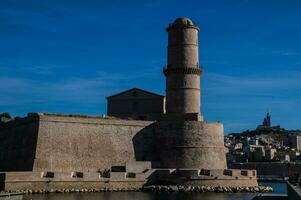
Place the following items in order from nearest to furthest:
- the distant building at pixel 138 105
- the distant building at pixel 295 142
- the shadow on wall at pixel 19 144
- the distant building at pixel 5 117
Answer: the shadow on wall at pixel 19 144 → the distant building at pixel 5 117 → the distant building at pixel 138 105 → the distant building at pixel 295 142

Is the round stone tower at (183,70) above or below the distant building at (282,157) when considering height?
above

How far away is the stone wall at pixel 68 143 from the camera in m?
34.5

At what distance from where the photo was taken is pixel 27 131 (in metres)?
36.1

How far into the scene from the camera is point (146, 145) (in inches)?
1566

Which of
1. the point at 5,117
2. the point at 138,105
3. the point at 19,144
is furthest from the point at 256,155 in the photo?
the point at 19,144

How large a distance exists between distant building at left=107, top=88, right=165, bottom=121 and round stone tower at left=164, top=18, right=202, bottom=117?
2.08 m

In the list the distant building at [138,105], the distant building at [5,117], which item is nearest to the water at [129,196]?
the distant building at [138,105]

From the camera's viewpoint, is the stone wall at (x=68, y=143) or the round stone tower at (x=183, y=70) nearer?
the stone wall at (x=68, y=143)

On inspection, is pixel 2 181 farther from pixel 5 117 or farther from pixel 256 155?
pixel 256 155

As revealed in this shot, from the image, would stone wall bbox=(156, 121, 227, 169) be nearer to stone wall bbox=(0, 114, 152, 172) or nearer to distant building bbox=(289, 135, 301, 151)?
stone wall bbox=(0, 114, 152, 172)

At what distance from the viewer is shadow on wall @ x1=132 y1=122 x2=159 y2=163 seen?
129 ft

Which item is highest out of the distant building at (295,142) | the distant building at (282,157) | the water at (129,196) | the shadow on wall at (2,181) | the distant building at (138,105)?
the distant building at (295,142)

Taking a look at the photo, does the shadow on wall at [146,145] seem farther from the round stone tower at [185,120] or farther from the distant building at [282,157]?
the distant building at [282,157]

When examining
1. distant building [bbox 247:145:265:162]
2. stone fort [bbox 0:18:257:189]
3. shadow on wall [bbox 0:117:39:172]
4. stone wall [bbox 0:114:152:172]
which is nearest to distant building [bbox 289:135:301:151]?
→ distant building [bbox 247:145:265:162]
